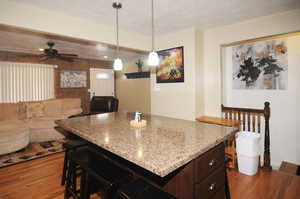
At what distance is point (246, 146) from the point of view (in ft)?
7.94

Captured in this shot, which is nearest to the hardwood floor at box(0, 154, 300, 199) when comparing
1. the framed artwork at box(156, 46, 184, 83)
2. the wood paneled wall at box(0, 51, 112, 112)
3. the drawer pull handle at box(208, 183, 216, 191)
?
the drawer pull handle at box(208, 183, 216, 191)

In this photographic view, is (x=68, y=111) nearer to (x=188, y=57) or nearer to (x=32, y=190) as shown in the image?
(x=32, y=190)

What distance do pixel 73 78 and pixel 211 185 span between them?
217 inches

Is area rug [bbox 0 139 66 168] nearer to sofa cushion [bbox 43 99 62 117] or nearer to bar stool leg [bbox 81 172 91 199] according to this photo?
sofa cushion [bbox 43 99 62 117]

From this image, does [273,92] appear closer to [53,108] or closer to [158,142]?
[158,142]

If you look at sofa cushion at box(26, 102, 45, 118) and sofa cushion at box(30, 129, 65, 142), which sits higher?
sofa cushion at box(26, 102, 45, 118)

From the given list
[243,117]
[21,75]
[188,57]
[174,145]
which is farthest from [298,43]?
[21,75]

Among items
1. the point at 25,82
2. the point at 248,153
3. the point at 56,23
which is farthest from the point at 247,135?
the point at 25,82

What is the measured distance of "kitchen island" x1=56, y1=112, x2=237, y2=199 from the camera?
1006 mm

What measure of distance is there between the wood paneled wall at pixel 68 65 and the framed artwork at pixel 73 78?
10cm

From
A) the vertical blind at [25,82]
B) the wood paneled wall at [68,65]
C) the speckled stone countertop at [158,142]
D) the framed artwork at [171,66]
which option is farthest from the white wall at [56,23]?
the vertical blind at [25,82]

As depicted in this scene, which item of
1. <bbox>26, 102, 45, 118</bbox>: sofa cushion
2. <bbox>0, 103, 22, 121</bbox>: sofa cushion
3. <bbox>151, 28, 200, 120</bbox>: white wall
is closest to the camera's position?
<bbox>151, 28, 200, 120</bbox>: white wall

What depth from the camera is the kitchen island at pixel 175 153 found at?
1006 mm

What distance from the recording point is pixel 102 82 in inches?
252
